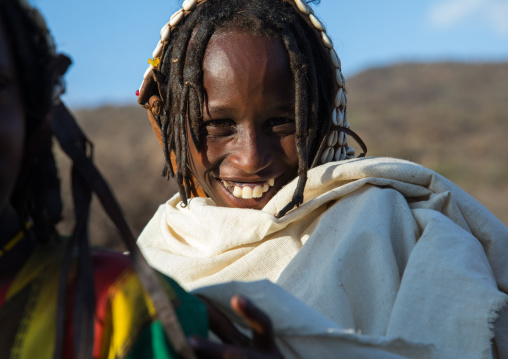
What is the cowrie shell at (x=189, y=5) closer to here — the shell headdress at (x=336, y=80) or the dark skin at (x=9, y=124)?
the shell headdress at (x=336, y=80)

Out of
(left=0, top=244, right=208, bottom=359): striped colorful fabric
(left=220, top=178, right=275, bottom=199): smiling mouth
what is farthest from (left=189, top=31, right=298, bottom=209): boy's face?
(left=0, top=244, right=208, bottom=359): striped colorful fabric

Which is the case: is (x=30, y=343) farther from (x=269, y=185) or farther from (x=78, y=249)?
(x=269, y=185)

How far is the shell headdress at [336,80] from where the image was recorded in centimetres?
312

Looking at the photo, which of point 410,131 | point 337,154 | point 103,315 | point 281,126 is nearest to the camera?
point 103,315

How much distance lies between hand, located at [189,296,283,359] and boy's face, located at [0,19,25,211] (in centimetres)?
53

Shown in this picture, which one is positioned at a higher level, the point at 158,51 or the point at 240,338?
the point at 158,51

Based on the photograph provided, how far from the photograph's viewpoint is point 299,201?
287cm

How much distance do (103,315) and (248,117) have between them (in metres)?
1.57

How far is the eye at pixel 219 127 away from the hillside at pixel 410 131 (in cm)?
662

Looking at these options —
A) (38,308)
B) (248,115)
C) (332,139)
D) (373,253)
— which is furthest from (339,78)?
(38,308)

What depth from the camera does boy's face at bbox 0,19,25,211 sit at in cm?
151

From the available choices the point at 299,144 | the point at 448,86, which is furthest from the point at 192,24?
the point at 448,86

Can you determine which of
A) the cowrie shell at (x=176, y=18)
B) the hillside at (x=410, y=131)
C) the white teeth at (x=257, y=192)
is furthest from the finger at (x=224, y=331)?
the hillside at (x=410, y=131)

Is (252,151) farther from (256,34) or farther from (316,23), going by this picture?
(316,23)
